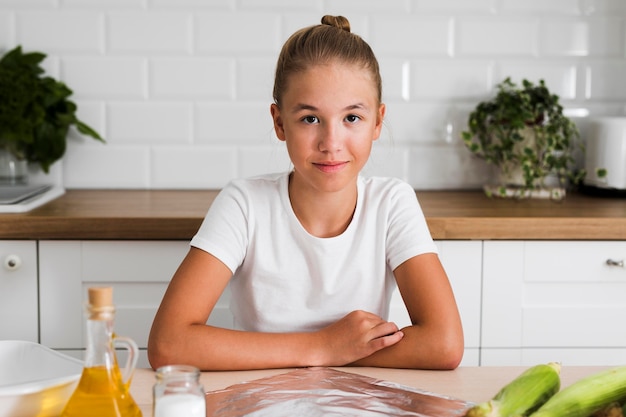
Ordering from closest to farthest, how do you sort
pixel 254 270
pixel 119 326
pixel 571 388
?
1. pixel 571 388
2. pixel 254 270
3. pixel 119 326

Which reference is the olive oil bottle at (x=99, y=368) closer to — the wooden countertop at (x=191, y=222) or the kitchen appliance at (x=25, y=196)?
the wooden countertop at (x=191, y=222)

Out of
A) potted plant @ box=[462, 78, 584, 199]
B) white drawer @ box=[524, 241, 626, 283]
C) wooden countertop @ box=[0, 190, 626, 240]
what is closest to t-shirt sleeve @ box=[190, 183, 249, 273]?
wooden countertop @ box=[0, 190, 626, 240]

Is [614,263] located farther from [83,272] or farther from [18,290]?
[18,290]

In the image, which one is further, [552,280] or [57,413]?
[552,280]

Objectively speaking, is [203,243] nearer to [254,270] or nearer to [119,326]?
[254,270]

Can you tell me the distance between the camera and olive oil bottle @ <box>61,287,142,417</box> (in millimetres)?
822

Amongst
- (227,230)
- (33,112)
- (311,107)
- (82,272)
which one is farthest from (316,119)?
(33,112)

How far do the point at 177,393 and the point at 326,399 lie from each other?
24cm

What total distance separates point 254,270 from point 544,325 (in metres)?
0.83

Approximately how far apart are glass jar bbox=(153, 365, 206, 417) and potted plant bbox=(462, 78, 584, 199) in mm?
1678

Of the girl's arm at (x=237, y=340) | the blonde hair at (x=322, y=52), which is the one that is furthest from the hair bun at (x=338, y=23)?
the girl's arm at (x=237, y=340)

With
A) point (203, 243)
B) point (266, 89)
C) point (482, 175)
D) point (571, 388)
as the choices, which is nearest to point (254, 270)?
point (203, 243)

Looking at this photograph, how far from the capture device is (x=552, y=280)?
79.7 inches

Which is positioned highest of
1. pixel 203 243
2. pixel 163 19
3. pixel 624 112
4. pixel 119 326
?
pixel 163 19
